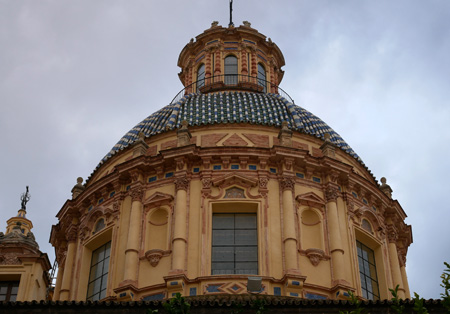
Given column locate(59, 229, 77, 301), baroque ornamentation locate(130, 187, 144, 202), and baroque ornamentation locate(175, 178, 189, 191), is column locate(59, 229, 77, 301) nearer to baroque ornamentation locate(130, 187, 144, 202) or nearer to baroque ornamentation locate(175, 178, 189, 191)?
baroque ornamentation locate(130, 187, 144, 202)

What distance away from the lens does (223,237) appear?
993 inches

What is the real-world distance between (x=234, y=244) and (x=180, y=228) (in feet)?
6.23

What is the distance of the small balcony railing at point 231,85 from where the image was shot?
1303 inches

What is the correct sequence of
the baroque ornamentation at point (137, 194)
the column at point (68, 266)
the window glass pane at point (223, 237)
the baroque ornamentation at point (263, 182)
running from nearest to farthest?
1. the window glass pane at point (223, 237)
2. the baroque ornamentation at point (263, 182)
3. the baroque ornamentation at point (137, 194)
4. the column at point (68, 266)

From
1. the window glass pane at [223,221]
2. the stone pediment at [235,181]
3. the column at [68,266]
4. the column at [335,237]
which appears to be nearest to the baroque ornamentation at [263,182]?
the stone pediment at [235,181]

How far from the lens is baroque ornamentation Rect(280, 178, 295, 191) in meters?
25.6

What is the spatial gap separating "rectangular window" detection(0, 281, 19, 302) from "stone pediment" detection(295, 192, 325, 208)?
9498 mm

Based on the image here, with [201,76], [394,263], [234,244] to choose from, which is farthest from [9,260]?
[201,76]

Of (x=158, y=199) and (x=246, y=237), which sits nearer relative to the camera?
(x=246, y=237)

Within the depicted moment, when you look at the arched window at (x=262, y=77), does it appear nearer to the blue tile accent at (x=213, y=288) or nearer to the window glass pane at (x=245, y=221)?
the window glass pane at (x=245, y=221)

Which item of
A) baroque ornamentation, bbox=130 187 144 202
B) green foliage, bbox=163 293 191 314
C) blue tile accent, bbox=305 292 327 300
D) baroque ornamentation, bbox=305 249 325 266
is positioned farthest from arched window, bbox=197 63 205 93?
green foliage, bbox=163 293 191 314

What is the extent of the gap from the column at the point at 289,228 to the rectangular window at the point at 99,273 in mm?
6304

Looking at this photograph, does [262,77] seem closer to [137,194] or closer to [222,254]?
[137,194]

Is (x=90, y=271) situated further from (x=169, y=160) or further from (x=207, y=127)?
(x=207, y=127)
